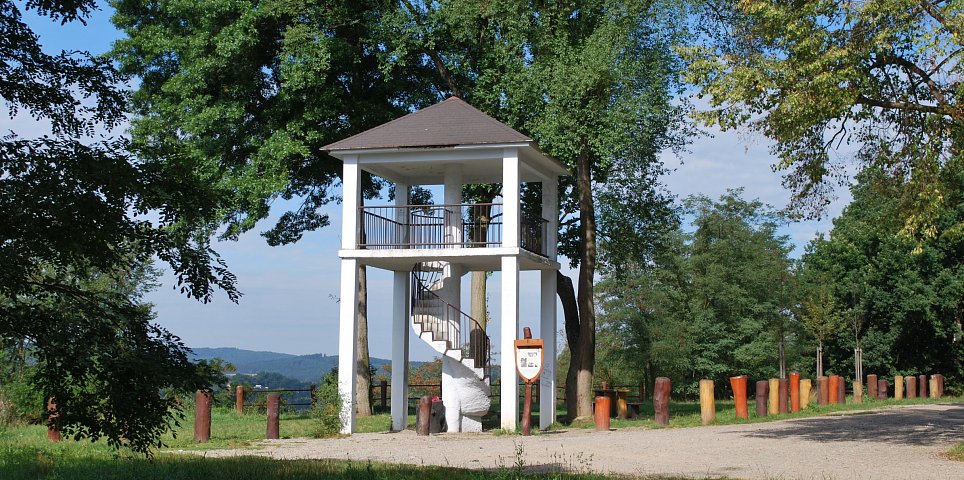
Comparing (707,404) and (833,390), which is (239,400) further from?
(833,390)

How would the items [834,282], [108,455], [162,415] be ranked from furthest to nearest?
[834,282], [108,455], [162,415]

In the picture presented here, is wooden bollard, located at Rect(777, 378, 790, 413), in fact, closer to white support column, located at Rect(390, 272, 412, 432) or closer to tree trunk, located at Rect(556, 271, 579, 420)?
tree trunk, located at Rect(556, 271, 579, 420)

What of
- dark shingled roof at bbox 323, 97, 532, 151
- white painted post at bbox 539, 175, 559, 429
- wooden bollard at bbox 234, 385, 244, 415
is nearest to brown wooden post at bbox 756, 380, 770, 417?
white painted post at bbox 539, 175, 559, 429

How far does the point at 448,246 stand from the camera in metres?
25.2

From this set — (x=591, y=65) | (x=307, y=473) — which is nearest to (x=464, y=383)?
(x=591, y=65)

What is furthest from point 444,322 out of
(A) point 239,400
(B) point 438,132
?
(A) point 239,400

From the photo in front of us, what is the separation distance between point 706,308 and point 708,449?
30.0 meters

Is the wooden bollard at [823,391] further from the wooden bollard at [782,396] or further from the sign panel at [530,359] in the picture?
the sign panel at [530,359]

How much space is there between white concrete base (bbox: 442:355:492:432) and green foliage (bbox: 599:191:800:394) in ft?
70.6

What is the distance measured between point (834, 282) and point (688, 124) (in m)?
21.3

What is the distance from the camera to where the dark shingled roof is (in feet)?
79.6

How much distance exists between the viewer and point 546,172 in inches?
1083

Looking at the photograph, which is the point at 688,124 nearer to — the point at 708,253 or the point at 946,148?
the point at 946,148

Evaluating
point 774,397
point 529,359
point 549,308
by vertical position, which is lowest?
point 774,397
